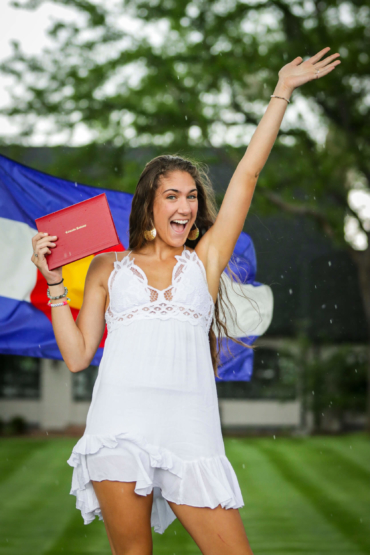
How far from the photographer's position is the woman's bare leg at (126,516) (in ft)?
6.21

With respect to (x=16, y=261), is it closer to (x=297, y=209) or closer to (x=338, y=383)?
(x=297, y=209)

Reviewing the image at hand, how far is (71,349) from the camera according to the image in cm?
210

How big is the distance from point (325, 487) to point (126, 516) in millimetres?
7467

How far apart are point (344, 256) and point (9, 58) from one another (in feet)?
33.5

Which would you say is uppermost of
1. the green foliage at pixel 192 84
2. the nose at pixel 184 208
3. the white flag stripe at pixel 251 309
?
the green foliage at pixel 192 84

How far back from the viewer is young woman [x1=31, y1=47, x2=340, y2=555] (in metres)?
1.90

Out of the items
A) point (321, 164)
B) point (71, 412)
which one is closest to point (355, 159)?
point (321, 164)

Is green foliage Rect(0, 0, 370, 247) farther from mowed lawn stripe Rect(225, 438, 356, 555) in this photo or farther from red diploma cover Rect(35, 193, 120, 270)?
red diploma cover Rect(35, 193, 120, 270)

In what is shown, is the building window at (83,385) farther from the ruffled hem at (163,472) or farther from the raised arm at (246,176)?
the ruffled hem at (163,472)

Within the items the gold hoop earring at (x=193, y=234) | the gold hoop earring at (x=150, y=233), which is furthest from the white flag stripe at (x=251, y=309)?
the gold hoop earring at (x=150, y=233)

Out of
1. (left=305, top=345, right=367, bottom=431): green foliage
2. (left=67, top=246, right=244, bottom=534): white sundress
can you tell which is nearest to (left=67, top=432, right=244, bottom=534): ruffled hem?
(left=67, top=246, right=244, bottom=534): white sundress

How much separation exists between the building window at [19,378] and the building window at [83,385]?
3.65 ft

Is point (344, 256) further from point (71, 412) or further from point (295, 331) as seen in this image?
point (71, 412)

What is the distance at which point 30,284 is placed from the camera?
→ 3.86 m
